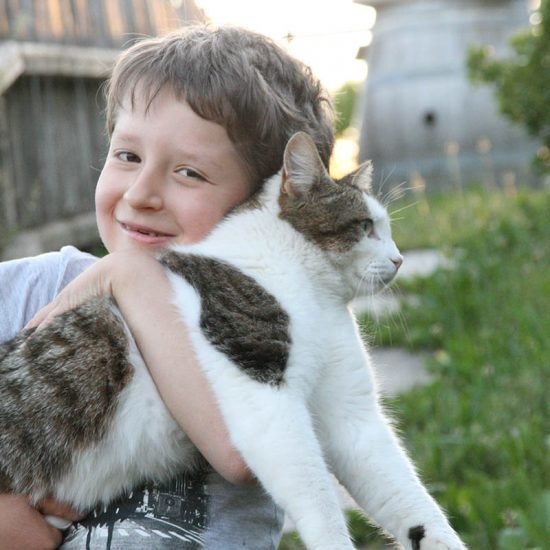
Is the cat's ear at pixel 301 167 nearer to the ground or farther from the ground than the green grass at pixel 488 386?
farther from the ground

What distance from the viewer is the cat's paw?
1909mm

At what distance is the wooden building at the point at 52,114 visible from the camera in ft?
17.3

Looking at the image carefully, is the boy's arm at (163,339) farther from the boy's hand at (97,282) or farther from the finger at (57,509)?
the finger at (57,509)

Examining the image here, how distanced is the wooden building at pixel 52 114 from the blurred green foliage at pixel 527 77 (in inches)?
91.4

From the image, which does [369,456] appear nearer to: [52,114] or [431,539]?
[431,539]

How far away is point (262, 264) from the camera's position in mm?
2141

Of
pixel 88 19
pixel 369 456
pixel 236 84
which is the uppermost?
pixel 236 84

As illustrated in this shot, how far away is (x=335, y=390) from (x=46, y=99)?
4.49 meters

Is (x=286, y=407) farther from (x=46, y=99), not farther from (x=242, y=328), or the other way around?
(x=46, y=99)

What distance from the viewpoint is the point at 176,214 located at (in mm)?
2340

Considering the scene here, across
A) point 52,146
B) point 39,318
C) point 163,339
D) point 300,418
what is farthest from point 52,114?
point 300,418

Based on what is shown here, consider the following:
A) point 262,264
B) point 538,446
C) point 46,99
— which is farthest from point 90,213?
point 262,264

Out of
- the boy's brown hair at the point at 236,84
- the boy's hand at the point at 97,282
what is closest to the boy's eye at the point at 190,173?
the boy's brown hair at the point at 236,84

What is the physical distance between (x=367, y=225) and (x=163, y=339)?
24.8 inches
